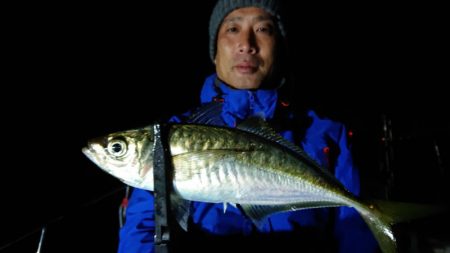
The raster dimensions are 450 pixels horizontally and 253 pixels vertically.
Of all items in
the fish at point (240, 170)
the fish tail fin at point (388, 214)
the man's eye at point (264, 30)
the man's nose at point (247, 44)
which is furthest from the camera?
the man's eye at point (264, 30)

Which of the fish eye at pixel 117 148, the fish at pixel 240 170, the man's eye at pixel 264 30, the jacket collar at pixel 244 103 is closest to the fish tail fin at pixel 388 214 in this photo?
the fish at pixel 240 170

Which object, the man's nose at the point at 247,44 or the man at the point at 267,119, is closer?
the man at the point at 267,119

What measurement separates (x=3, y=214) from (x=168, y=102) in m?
16.1

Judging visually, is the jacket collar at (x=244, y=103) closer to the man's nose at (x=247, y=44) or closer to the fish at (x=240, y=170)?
the man's nose at (x=247, y=44)

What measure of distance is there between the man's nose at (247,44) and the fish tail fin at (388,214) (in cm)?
151

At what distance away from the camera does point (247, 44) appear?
8.44 ft

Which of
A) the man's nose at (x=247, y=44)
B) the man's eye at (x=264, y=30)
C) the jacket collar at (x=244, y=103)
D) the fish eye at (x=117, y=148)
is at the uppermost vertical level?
the man's eye at (x=264, y=30)

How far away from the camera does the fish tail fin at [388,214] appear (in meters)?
1.56

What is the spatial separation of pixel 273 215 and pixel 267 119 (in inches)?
29.3

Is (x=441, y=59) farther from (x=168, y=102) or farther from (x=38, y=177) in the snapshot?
(x=38, y=177)

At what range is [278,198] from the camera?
1564mm

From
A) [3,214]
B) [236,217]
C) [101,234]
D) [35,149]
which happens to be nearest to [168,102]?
[35,149]

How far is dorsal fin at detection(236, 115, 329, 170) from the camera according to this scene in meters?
1.58

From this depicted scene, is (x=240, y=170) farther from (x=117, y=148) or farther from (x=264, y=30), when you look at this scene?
(x=264, y=30)
